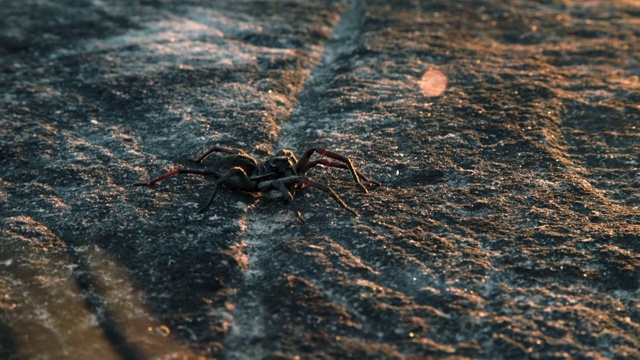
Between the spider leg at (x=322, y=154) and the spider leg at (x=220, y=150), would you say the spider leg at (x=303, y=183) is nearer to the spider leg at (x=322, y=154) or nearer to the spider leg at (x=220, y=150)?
the spider leg at (x=322, y=154)

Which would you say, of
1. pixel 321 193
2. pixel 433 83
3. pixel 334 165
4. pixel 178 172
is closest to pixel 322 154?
pixel 334 165

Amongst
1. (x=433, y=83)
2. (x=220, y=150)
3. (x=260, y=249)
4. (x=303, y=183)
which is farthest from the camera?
(x=433, y=83)

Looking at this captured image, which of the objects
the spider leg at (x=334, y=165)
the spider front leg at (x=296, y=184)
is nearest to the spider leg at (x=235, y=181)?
the spider front leg at (x=296, y=184)

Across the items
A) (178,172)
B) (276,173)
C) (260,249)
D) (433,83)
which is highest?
(433,83)

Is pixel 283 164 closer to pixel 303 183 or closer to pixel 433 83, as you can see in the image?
pixel 303 183

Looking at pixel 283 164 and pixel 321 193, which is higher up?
pixel 283 164

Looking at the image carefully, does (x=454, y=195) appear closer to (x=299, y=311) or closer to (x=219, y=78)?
(x=299, y=311)

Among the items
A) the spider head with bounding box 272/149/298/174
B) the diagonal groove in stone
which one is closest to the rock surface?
the diagonal groove in stone

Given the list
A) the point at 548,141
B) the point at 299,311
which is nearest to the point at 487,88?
the point at 548,141

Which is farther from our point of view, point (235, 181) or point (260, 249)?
point (235, 181)
